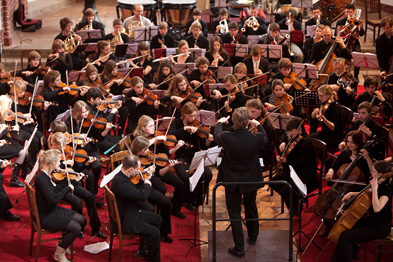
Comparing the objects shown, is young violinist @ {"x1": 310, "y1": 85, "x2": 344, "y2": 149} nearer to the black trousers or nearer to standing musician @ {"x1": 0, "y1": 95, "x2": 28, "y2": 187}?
the black trousers

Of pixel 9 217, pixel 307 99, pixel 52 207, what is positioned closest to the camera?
pixel 52 207

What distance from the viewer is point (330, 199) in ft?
18.3

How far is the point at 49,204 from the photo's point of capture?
5363 millimetres

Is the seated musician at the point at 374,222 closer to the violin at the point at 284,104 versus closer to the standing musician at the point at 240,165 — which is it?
the standing musician at the point at 240,165

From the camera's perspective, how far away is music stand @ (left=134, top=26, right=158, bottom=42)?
9750mm

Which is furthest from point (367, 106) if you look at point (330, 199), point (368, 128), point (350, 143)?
point (330, 199)

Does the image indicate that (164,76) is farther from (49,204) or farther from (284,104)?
(49,204)

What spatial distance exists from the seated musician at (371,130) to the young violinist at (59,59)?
437 cm

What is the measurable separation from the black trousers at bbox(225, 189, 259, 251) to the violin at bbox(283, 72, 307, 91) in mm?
2983

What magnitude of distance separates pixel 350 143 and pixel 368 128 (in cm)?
92

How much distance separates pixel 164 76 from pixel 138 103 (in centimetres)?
78

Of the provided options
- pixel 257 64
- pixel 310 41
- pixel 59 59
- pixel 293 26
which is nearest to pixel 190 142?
pixel 257 64

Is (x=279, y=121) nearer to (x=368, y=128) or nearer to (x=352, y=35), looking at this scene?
(x=368, y=128)

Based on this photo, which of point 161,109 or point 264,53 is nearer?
point 161,109
